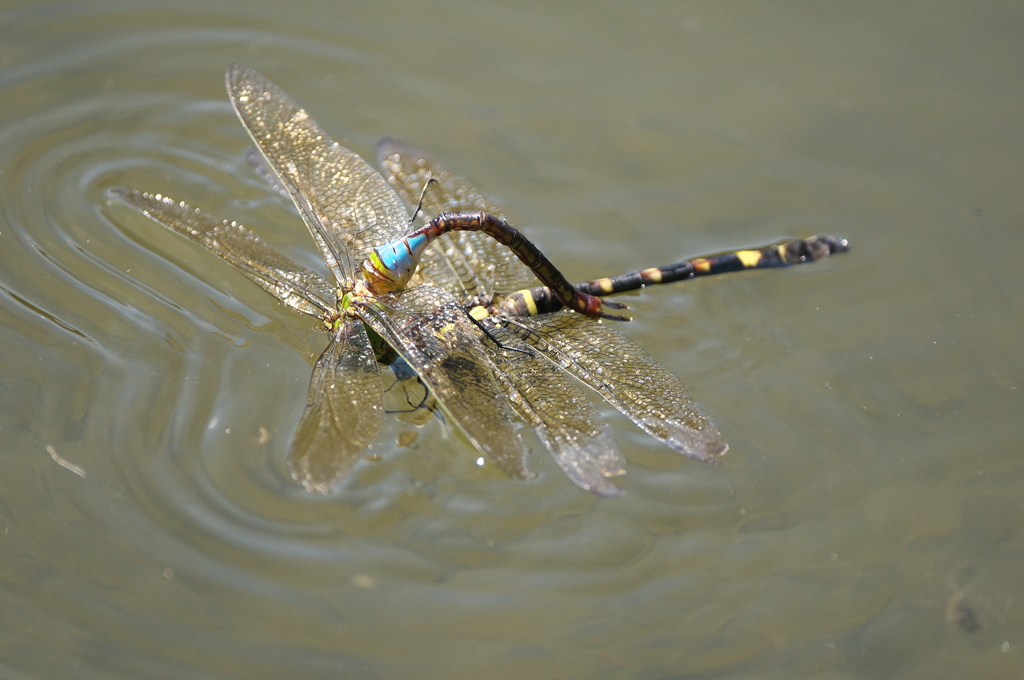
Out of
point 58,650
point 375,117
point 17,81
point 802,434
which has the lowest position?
point 802,434

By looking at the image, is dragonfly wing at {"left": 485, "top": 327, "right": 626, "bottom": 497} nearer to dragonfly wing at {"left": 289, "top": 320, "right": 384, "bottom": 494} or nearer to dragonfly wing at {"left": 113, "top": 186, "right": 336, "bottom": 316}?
dragonfly wing at {"left": 289, "top": 320, "right": 384, "bottom": 494}

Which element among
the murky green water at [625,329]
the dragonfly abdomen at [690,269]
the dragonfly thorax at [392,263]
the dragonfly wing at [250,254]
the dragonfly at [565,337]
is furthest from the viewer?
the dragonfly abdomen at [690,269]

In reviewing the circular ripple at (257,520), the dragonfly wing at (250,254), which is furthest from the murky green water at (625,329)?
the dragonfly wing at (250,254)

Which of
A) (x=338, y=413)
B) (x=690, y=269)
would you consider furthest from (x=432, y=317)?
(x=690, y=269)

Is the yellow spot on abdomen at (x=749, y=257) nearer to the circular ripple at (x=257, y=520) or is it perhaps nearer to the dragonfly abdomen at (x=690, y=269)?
the dragonfly abdomen at (x=690, y=269)

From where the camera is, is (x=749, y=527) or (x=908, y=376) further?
(x=908, y=376)

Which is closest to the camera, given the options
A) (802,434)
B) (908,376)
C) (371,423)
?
(371,423)

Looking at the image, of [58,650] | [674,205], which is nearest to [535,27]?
[674,205]

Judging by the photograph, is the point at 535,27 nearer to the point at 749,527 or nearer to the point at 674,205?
the point at 674,205
